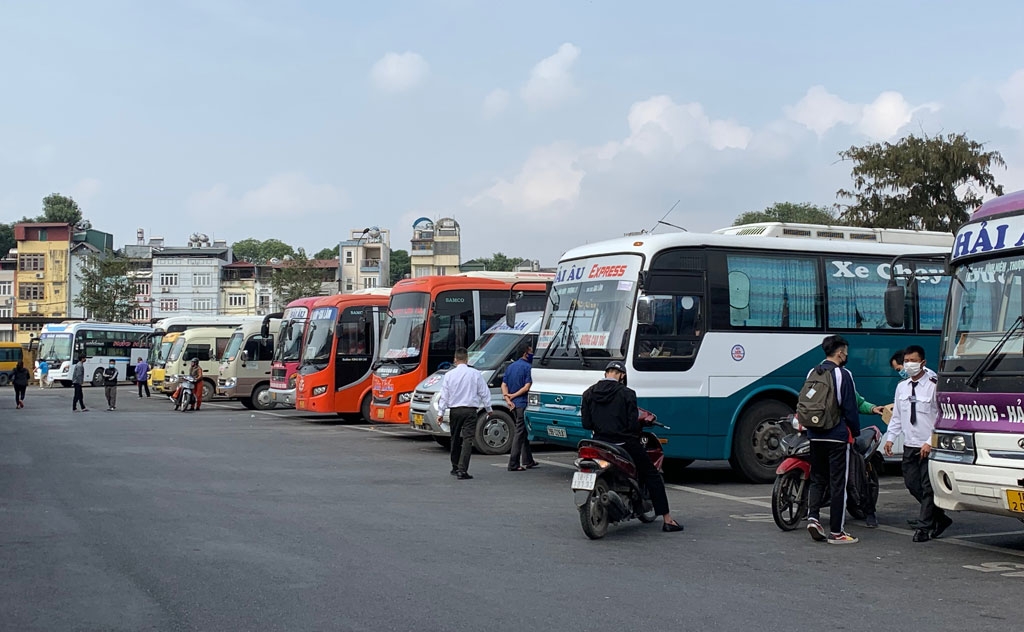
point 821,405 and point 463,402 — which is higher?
point 821,405

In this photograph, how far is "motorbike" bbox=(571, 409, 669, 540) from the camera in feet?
32.7

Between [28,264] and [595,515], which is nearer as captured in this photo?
[595,515]

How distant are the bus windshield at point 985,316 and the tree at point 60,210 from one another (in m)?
136

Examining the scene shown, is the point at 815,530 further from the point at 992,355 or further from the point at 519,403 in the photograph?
the point at 519,403

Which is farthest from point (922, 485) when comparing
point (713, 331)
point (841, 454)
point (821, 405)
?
point (713, 331)

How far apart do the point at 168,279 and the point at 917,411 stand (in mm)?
114220

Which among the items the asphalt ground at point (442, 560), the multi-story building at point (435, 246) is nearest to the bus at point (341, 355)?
the asphalt ground at point (442, 560)

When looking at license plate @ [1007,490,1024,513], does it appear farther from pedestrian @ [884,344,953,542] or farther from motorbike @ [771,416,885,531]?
motorbike @ [771,416,885,531]

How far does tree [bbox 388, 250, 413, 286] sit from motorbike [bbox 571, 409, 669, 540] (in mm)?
138642

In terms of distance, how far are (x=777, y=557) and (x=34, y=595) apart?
19.1ft

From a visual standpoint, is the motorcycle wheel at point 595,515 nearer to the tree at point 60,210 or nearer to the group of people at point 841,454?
the group of people at point 841,454

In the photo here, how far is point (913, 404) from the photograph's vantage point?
10547 millimetres

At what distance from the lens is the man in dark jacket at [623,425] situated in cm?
1025

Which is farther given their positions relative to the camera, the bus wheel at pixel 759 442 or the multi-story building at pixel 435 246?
the multi-story building at pixel 435 246
